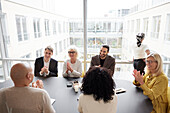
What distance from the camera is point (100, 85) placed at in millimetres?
1046

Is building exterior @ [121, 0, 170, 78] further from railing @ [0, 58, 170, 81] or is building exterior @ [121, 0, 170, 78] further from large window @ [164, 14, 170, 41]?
railing @ [0, 58, 170, 81]

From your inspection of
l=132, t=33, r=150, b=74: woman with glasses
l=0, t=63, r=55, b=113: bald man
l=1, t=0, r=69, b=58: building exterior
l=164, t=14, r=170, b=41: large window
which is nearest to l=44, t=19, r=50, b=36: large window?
l=1, t=0, r=69, b=58: building exterior

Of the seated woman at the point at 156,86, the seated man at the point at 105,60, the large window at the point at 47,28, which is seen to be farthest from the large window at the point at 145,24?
the large window at the point at 47,28

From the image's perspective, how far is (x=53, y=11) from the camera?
332 cm

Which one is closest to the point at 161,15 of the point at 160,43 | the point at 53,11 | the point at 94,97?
the point at 160,43

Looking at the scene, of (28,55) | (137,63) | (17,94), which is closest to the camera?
(17,94)

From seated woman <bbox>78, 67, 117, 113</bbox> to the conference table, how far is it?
24 cm

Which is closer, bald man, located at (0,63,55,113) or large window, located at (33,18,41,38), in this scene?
bald man, located at (0,63,55,113)

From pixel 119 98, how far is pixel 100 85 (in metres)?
0.57

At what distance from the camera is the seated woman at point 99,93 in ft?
3.43

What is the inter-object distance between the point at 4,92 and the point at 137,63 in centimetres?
260

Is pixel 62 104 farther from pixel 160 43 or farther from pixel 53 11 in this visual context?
pixel 160 43

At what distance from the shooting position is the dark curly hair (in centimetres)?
104

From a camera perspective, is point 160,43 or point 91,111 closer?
point 91,111
